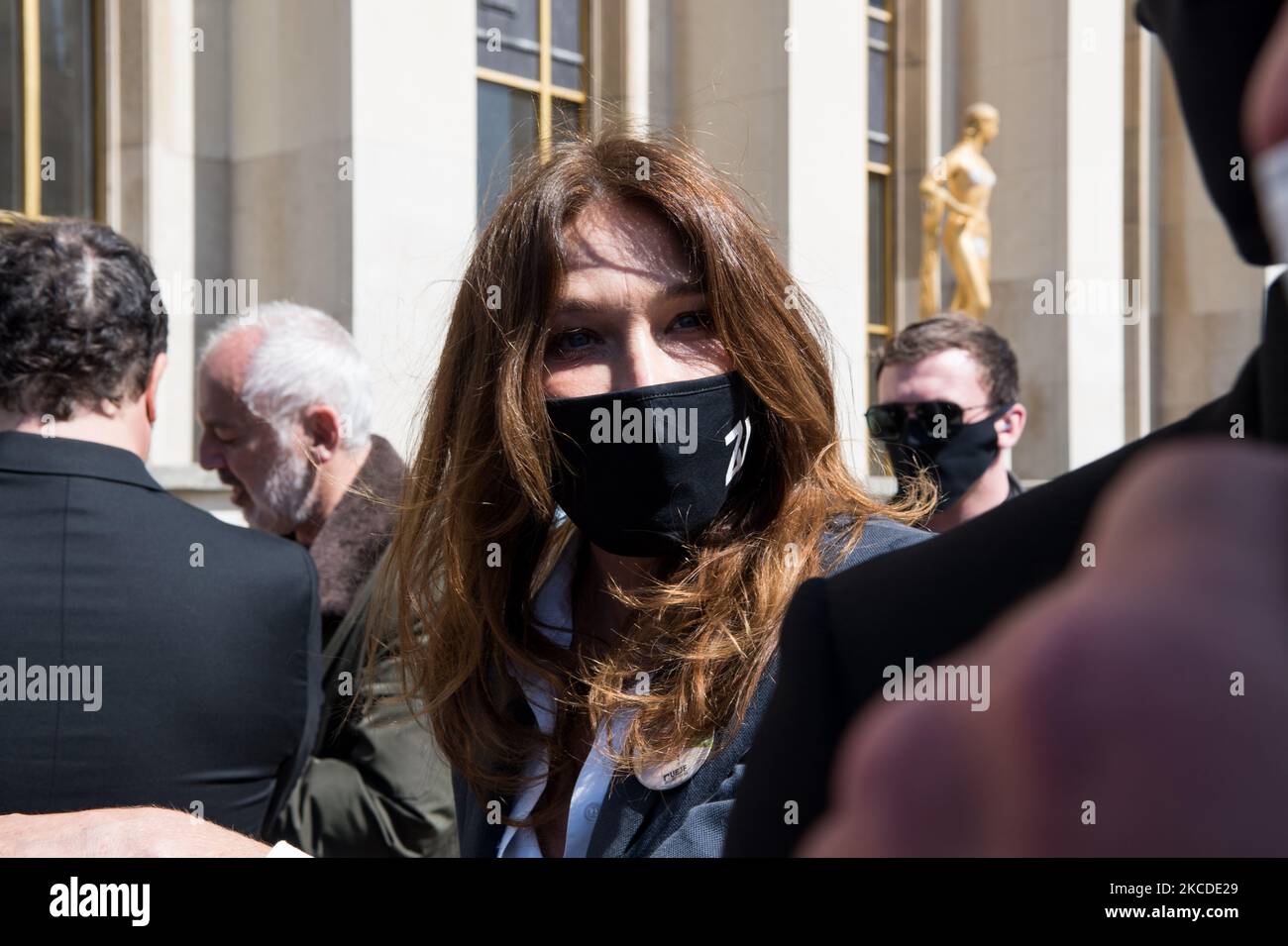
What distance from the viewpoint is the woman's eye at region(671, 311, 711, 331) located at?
1870 millimetres

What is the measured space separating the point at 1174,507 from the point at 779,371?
1.63 metres

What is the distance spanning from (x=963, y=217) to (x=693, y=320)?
9.31m

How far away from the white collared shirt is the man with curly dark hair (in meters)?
0.53

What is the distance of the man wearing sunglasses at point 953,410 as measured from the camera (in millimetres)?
4074

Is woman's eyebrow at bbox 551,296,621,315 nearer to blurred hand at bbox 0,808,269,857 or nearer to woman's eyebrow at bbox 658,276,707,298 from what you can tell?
woman's eyebrow at bbox 658,276,707,298

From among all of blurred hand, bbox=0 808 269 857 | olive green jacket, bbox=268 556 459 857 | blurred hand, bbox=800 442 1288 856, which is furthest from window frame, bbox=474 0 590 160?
blurred hand, bbox=800 442 1288 856

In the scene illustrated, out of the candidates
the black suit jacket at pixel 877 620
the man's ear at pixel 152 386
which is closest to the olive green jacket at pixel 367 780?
the man's ear at pixel 152 386

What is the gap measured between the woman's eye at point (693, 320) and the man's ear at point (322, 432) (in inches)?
59.9

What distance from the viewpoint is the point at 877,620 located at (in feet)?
2.05

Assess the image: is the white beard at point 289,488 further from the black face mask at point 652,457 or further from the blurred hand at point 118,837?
the blurred hand at point 118,837
